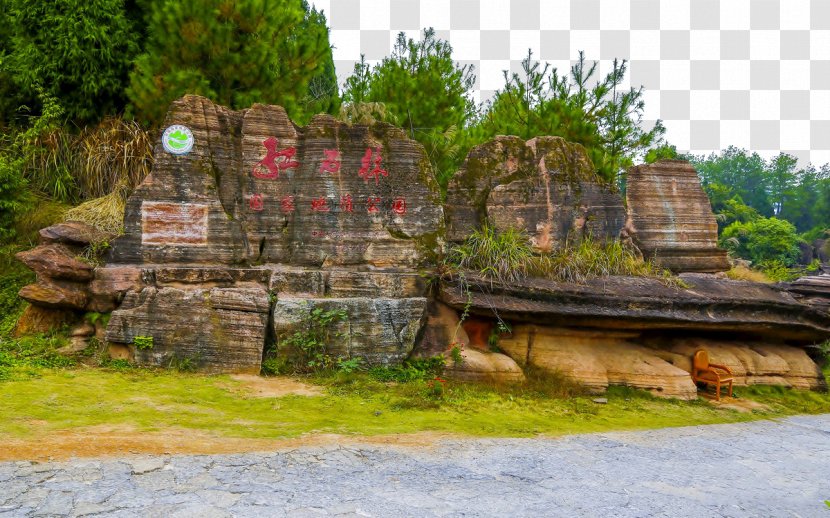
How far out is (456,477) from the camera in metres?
3.75

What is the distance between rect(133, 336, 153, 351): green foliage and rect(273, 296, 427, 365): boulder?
4.65ft

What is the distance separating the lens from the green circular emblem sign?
270 inches

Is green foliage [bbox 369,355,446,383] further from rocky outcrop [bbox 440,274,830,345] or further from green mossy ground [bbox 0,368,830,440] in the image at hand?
rocky outcrop [bbox 440,274,830,345]

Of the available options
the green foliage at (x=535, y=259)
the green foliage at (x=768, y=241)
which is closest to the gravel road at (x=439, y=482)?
the green foliage at (x=535, y=259)

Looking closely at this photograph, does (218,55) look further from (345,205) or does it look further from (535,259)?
(535,259)

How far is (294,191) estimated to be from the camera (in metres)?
7.27

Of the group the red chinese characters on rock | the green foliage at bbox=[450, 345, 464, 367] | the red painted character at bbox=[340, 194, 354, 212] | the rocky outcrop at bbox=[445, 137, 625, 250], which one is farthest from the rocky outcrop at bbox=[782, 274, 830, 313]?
the red painted character at bbox=[340, 194, 354, 212]

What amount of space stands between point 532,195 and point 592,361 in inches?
99.5

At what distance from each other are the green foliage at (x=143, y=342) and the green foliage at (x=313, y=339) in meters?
1.46

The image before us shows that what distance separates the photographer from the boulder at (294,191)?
690 centimetres

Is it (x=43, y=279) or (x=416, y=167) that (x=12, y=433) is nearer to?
(x=43, y=279)

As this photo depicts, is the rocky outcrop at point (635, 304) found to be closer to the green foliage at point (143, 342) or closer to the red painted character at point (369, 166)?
the red painted character at point (369, 166)

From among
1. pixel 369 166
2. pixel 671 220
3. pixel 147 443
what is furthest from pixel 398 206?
pixel 671 220

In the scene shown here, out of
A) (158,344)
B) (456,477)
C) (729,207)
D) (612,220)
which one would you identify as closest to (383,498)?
(456,477)
